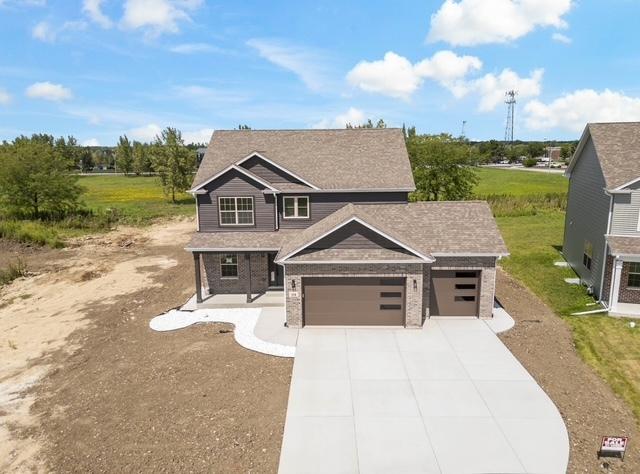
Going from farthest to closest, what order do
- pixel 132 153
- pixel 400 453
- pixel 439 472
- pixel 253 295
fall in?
pixel 132 153 → pixel 253 295 → pixel 400 453 → pixel 439 472

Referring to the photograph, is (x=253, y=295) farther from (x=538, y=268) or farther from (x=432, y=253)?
(x=538, y=268)

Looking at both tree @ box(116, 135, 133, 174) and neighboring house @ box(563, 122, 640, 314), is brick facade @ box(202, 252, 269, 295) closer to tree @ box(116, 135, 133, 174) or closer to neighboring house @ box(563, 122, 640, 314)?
neighboring house @ box(563, 122, 640, 314)

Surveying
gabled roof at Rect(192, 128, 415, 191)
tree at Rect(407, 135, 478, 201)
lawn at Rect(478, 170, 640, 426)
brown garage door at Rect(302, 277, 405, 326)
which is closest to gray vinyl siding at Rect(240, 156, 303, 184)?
gabled roof at Rect(192, 128, 415, 191)

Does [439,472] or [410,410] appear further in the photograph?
[410,410]

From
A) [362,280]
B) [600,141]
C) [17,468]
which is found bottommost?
[17,468]

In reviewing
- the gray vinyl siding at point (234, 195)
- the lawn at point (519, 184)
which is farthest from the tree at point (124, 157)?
the gray vinyl siding at point (234, 195)

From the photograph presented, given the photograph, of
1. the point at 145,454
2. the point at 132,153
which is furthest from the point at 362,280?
the point at 132,153

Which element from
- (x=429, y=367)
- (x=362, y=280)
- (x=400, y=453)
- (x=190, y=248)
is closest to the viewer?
(x=400, y=453)

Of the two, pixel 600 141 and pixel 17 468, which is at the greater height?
pixel 600 141
